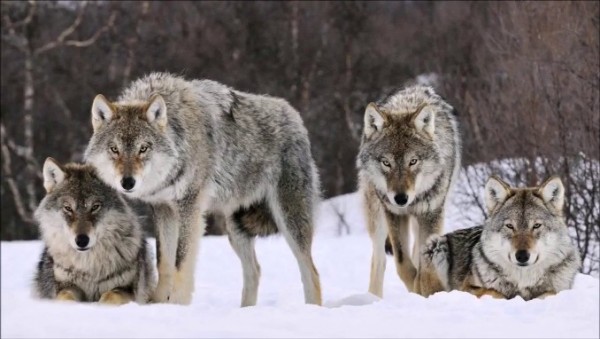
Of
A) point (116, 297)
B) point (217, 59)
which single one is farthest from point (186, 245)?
point (217, 59)

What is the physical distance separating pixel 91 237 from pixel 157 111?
97 centimetres

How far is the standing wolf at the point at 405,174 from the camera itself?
22.1 feet

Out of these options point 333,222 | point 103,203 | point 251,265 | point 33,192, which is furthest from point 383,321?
point 33,192

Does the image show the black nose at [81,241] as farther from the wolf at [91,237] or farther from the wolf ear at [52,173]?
the wolf ear at [52,173]

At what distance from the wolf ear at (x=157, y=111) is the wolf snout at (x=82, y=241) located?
916mm

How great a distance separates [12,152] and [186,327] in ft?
62.2

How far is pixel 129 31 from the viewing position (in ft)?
78.7

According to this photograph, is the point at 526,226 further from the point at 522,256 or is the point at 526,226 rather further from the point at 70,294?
the point at 70,294

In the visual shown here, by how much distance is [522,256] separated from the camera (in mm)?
5715

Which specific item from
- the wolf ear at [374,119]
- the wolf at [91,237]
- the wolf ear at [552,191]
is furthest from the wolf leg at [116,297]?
the wolf ear at [552,191]

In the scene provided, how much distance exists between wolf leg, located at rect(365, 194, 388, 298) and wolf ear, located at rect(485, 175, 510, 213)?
4.02 feet

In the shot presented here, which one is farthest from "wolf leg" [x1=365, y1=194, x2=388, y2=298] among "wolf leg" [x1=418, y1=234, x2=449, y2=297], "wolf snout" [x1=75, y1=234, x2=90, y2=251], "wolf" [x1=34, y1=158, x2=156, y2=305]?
"wolf snout" [x1=75, y1=234, x2=90, y2=251]

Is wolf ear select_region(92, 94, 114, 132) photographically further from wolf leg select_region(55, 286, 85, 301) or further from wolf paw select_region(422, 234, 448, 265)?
wolf paw select_region(422, 234, 448, 265)

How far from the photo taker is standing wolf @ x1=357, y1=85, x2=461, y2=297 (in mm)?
6734
